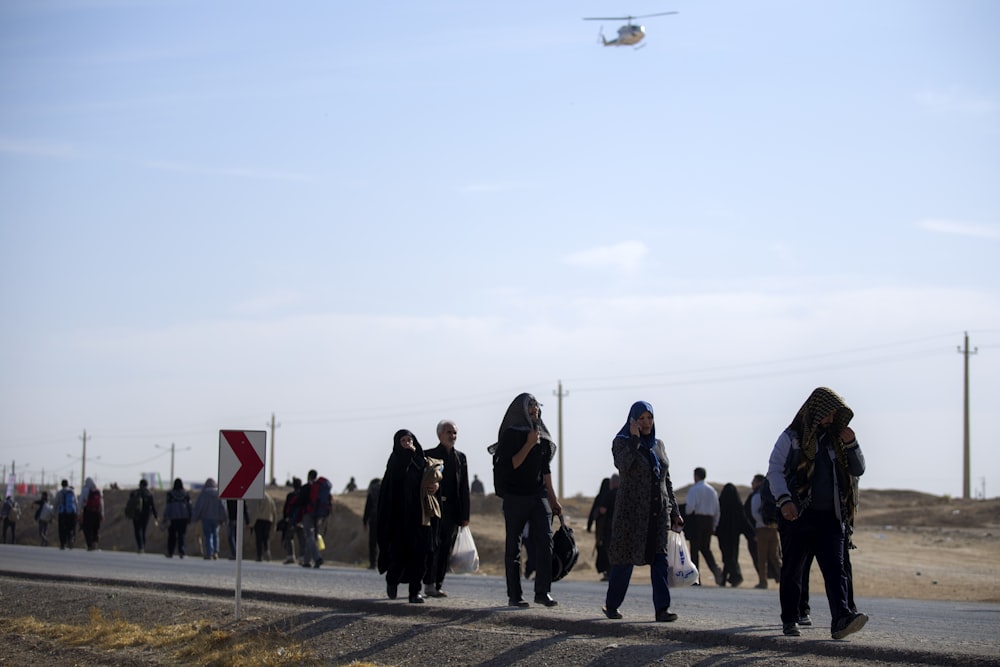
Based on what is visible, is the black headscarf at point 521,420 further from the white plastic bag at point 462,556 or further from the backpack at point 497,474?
the white plastic bag at point 462,556

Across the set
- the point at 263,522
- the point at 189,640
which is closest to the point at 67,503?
the point at 263,522

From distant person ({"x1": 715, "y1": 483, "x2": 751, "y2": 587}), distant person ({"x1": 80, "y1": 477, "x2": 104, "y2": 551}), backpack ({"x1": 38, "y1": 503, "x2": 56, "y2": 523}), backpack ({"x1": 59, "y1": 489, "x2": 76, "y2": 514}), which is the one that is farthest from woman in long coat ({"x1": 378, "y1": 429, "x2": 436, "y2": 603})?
backpack ({"x1": 38, "y1": 503, "x2": 56, "y2": 523})

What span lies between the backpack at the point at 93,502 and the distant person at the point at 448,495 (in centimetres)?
2474

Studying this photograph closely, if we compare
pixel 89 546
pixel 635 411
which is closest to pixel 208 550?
pixel 89 546

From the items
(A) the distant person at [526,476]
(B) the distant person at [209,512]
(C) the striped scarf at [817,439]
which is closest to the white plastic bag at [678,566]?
(A) the distant person at [526,476]

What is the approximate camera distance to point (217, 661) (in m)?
13.3

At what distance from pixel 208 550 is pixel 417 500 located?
20.9 m

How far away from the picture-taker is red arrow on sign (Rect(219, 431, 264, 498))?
1445 centimetres

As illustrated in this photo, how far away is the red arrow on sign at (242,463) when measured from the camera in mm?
14453

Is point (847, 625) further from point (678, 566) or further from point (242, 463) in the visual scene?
point (242, 463)

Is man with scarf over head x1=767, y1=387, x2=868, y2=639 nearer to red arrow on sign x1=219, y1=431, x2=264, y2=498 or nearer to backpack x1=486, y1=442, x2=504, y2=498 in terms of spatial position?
backpack x1=486, y1=442, x2=504, y2=498

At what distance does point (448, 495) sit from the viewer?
1495 centimetres

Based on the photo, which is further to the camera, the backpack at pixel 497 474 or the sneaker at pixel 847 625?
the backpack at pixel 497 474

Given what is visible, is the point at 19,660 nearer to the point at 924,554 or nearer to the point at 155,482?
the point at 924,554
